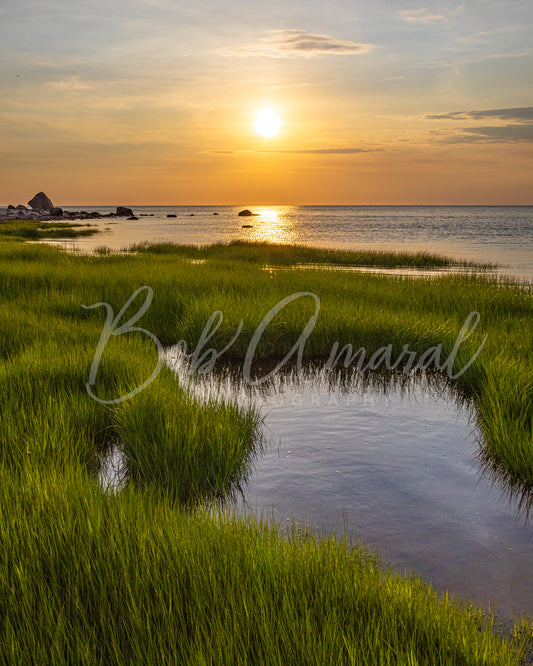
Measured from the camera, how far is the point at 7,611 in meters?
2.92

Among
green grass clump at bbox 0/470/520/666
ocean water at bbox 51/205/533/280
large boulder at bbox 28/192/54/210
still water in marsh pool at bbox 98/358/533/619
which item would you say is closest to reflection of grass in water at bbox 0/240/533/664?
green grass clump at bbox 0/470/520/666

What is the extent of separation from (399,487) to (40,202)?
162238 millimetres

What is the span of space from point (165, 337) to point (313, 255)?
22358mm

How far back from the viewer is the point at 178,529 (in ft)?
11.8

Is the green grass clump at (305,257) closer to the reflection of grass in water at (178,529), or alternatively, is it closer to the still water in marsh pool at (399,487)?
the reflection of grass in water at (178,529)

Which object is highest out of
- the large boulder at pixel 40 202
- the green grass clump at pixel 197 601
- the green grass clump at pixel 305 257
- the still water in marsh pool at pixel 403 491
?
the large boulder at pixel 40 202

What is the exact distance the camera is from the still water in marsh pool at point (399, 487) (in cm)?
417

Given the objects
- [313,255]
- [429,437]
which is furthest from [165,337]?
[313,255]

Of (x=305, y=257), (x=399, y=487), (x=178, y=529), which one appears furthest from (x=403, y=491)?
(x=305, y=257)

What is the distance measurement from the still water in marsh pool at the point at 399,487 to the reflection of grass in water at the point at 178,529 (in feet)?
1.32

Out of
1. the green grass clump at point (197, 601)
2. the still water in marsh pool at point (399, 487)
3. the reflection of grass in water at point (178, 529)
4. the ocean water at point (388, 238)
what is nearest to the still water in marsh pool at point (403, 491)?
the still water in marsh pool at point (399, 487)

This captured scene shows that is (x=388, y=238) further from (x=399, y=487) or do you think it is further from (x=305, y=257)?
(x=399, y=487)

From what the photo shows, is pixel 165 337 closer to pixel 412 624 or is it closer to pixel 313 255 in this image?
pixel 412 624

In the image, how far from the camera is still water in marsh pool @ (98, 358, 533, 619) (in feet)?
13.7
